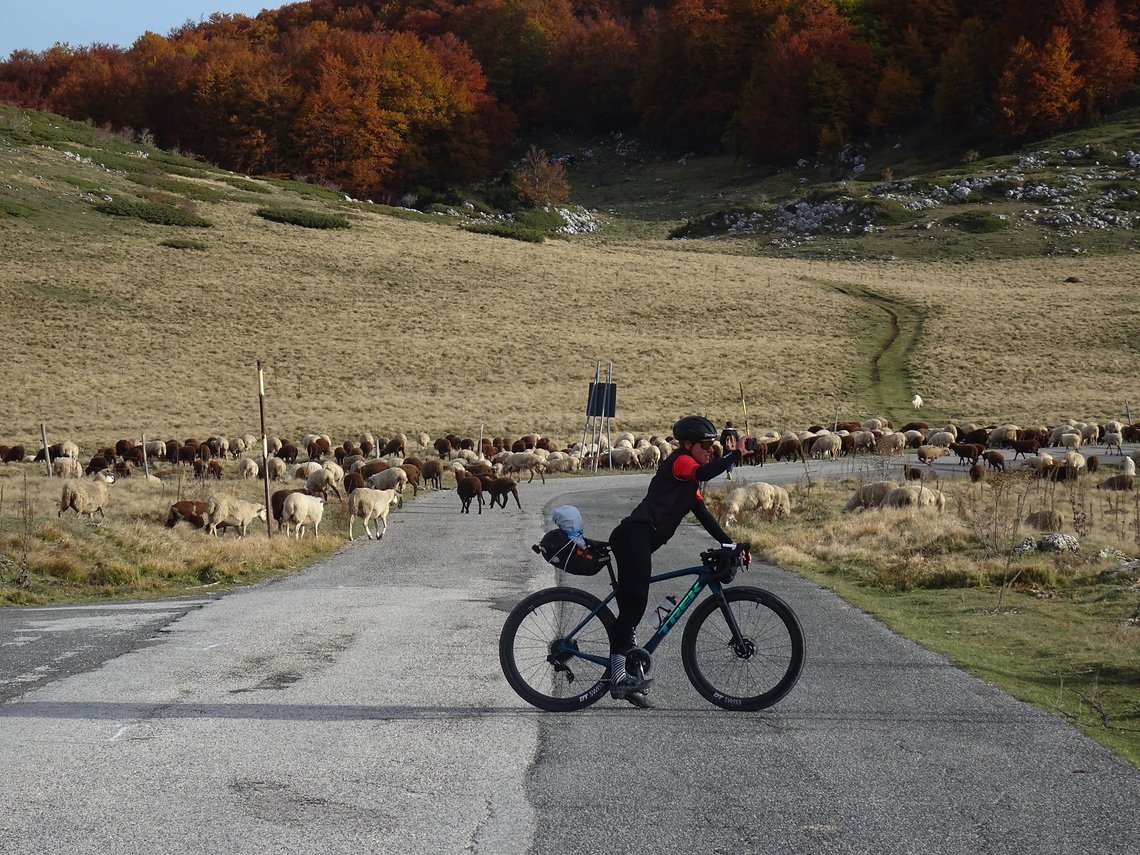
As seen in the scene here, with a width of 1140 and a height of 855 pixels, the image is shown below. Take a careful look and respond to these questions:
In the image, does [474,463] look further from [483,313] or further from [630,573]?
[483,313]

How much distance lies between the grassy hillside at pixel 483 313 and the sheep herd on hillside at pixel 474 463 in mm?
4852

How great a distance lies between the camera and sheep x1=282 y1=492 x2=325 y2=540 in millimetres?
19797

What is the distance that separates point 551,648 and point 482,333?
A: 5420 cm

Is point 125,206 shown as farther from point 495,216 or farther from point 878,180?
point 878,180

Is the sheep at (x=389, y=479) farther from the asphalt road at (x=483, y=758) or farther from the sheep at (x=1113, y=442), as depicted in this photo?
the sheep at (x=1113, y=442)

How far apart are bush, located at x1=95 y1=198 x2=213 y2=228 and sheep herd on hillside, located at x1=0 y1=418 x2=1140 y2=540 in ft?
127

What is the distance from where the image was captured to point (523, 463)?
35.0 m

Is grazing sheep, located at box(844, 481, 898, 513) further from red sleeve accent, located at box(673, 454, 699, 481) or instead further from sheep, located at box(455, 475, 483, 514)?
red sleeve accent, located at box(673, 454, 699, 481)

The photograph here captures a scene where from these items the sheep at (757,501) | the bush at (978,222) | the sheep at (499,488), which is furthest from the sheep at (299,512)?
the bush at (978,222)

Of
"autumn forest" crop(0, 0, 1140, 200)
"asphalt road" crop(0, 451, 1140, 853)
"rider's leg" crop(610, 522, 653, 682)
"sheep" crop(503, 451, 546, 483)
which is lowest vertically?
"sheep" crop(503, 451, 546, 483)

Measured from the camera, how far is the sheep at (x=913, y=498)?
76.0 feet

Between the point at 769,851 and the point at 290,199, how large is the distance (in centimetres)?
8916

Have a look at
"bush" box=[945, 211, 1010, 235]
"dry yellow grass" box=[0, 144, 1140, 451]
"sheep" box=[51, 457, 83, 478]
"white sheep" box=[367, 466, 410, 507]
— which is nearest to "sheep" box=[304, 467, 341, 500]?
"white sheep" box=[367, 466, 410, 507]

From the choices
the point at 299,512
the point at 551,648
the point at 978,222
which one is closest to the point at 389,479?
the point at 299,512
